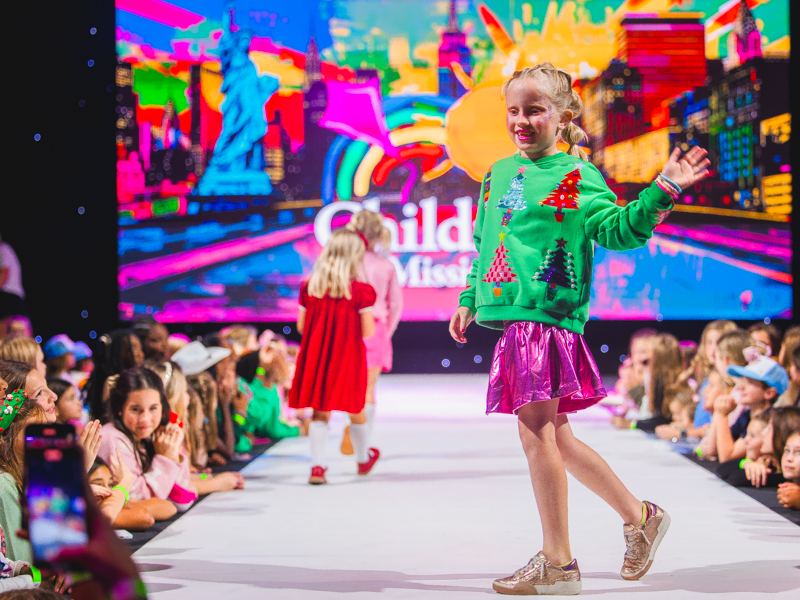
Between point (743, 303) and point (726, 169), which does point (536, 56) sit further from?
point (743, 303)

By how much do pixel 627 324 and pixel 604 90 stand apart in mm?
2110

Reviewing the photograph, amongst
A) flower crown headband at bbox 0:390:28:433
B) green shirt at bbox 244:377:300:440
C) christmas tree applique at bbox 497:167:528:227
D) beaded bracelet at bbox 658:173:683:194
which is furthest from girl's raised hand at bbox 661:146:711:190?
green shirt at bbox 244:377:300:440

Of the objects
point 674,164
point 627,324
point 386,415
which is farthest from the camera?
point 627,324

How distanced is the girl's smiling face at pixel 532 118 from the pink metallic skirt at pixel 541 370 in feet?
1.47

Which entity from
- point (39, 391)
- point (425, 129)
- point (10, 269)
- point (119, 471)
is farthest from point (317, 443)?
point (425, 129)

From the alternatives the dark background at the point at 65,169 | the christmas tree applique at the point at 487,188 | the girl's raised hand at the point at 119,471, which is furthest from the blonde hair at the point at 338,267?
the dark background at the point at 65,169

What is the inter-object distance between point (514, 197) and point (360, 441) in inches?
77.7

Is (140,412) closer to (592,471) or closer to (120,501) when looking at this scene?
(120,501)

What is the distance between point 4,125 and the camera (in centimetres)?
765

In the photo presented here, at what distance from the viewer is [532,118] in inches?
85.9

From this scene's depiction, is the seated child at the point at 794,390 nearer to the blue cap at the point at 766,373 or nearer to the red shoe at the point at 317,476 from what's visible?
the blue cap at the point at 766,373

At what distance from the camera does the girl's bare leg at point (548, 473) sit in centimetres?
211

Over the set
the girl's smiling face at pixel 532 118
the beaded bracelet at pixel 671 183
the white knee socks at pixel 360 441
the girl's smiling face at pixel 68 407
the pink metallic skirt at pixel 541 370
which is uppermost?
the girl's smiling face at pixel 532 118

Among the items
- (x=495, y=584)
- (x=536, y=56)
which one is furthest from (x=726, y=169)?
(x=495, y=584)
